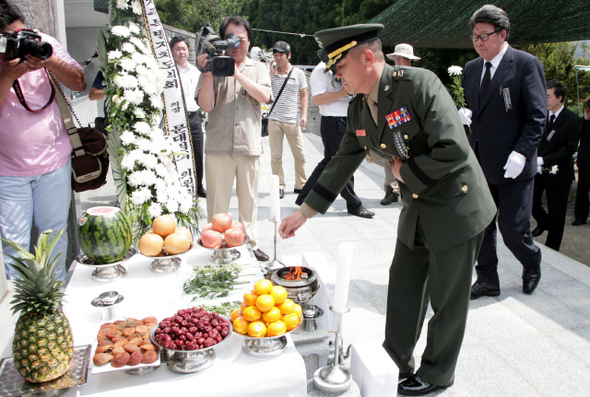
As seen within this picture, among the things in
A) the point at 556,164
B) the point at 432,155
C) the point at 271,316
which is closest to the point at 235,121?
the point at 432,155

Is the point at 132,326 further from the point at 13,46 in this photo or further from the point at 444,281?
the point at 13,46

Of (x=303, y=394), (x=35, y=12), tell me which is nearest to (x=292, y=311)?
(x=303, y=394)

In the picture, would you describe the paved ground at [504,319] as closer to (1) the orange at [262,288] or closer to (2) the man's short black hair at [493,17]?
(1) the orange at [262,288]

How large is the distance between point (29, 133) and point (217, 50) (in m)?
1.38

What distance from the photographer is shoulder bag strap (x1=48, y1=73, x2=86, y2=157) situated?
3.04 m

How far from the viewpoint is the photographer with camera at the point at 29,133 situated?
8.84 feet

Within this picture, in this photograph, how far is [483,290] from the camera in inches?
142

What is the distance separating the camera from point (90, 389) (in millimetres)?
1606

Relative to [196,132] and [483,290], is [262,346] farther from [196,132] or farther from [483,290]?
[196,132]

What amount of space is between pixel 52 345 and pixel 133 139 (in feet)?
6.25

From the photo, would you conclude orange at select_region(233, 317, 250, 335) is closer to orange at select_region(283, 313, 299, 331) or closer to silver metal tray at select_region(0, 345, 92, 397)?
orange at select_region(283, 313, 299, 331)

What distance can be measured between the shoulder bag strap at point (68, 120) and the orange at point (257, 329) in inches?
77.3

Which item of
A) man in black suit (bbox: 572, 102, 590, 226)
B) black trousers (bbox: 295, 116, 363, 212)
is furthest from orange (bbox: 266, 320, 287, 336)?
man in black suit (bbox: 572, 102, 590, 226)

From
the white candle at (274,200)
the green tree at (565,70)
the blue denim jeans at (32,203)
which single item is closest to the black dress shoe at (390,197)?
the white candle at (274,200)
